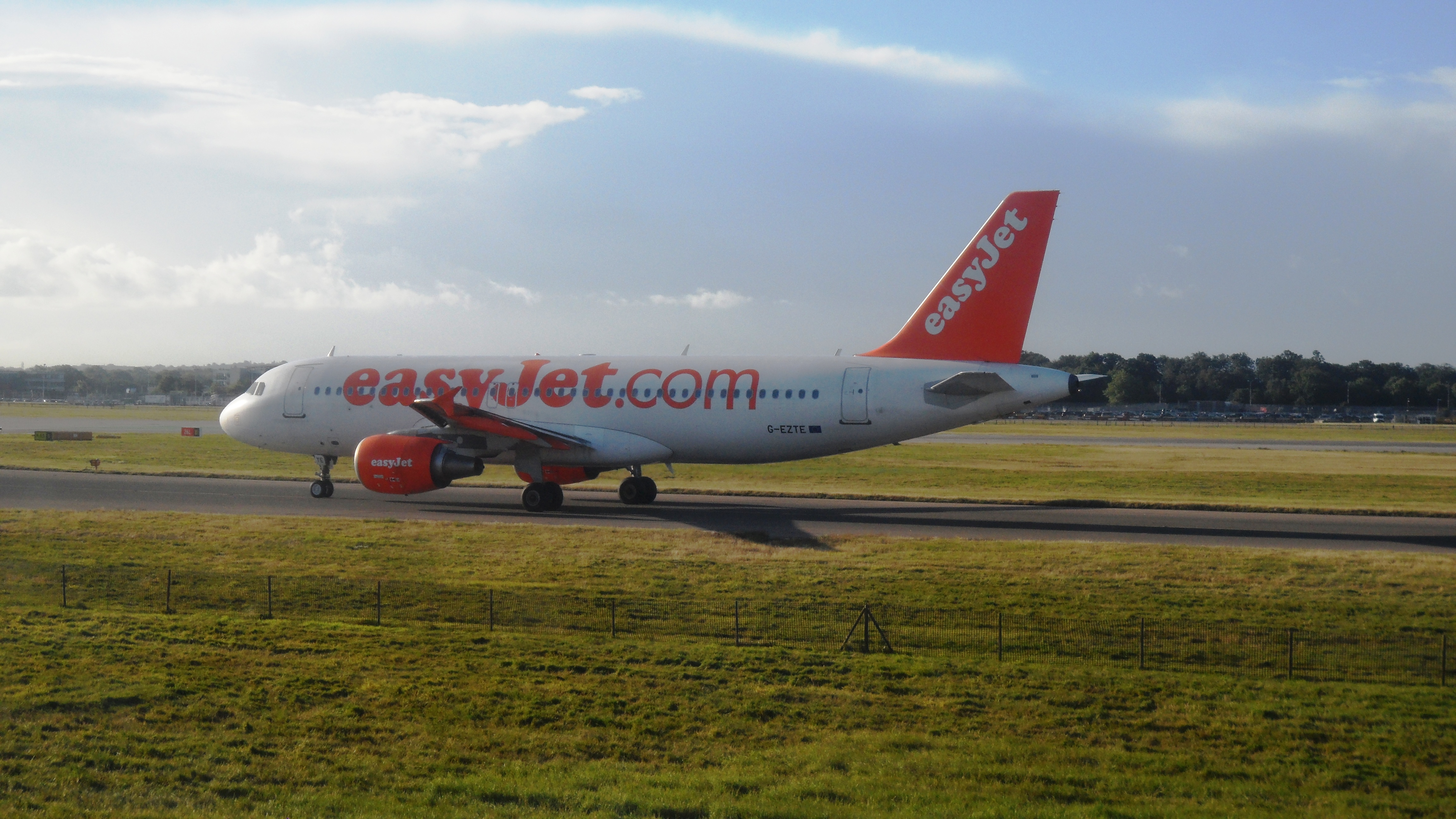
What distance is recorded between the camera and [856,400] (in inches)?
1240

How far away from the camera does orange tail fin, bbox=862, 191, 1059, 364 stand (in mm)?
30766

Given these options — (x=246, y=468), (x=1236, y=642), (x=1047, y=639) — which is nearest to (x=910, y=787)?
(x=1047, y=639)

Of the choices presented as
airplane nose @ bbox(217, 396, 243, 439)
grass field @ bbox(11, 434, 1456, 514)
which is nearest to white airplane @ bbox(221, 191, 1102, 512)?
airplane nose @ bbox(217, 396, 243, 439)

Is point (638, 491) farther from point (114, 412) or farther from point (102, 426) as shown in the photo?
point (114, 412)

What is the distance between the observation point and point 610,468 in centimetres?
3381

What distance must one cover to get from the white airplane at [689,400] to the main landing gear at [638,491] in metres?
0.05

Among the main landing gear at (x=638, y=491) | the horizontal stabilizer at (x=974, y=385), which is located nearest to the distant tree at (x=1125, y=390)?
the main landing gear at (x=638, y=491)

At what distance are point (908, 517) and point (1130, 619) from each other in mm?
12850

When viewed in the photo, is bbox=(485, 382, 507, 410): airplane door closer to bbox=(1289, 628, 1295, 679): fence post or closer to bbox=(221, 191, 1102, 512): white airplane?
bbox=(221, 191, 1102, 512): white airplane

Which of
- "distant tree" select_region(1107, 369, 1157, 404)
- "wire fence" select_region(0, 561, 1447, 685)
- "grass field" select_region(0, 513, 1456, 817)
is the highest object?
"distant tree" select_region(1107, 369, 1157, 404)

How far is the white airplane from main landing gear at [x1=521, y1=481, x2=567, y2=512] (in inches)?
1.9

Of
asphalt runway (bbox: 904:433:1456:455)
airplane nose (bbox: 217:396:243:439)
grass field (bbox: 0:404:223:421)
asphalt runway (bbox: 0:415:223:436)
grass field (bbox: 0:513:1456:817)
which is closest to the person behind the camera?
grass field (bbox: 0:513:1456:817)

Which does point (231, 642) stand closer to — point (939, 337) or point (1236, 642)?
point (1236, 642)

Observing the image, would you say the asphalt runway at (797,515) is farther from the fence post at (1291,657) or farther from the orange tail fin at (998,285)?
the fence post at (1291,657)
